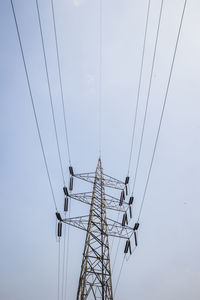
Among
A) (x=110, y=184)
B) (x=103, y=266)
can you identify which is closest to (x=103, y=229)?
(x=103, y=266)

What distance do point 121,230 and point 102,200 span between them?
84.6 inches

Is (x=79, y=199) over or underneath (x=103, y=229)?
over

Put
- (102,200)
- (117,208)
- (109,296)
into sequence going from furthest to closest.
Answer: (117,208) → (102,200) → (109,296)

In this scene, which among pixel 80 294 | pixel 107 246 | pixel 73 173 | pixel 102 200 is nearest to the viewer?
pixel 80 294

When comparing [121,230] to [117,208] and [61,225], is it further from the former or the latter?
[61,225]

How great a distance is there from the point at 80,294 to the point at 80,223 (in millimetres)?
2930

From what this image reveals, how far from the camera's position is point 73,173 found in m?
11.7

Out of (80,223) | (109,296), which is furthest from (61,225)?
(109,296)

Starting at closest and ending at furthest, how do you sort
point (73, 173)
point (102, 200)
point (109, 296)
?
1. point (109, 296)
2. point (102, 200)
3. point (73, 173)

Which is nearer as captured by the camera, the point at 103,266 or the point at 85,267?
the point at 85,267

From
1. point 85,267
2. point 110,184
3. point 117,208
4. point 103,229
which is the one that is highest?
point 110,184

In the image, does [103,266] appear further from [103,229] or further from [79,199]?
[79,199]

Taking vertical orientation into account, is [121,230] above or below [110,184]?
below

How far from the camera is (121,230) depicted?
9.44 meters
